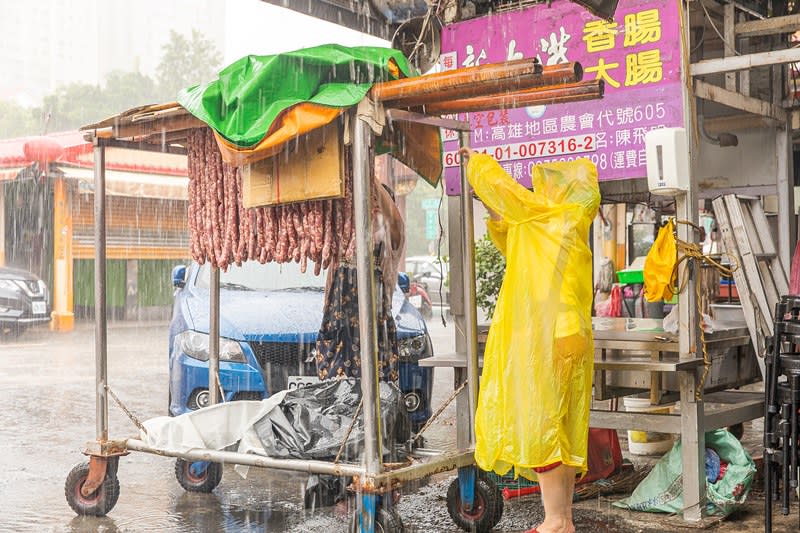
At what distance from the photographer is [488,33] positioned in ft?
22.5

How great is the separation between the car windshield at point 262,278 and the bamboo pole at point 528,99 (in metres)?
3.68

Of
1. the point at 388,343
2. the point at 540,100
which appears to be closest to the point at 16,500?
the point at 388,343

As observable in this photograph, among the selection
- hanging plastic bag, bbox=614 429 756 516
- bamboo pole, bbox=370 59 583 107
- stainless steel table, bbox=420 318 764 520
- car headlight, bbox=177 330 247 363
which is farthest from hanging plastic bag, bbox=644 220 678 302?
car headlight, bbox=177 330 247 363

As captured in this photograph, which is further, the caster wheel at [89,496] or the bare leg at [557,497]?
the caster wheel at [89,496]

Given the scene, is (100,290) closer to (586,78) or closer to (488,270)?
(586,78)

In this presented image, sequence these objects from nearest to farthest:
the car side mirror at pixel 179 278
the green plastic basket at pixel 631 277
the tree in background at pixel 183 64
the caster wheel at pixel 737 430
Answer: the car side mirror at pixel 179 278 → the caster wheel at pixel 737 430 → the green plastic basket at pixel 631 277 → the tree in background at pixel 183 64

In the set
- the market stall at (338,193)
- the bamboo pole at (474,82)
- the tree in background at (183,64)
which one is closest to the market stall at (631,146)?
the market stall at (338,193)

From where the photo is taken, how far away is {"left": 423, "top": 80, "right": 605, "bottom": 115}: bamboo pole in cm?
515

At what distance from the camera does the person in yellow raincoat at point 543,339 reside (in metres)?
4.87

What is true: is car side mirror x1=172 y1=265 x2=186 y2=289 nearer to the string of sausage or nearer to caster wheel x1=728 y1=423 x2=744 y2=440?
the string of sausage

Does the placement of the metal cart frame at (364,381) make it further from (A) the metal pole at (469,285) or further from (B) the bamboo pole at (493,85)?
(B) the bamboo pole at (493,85)

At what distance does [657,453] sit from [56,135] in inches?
736

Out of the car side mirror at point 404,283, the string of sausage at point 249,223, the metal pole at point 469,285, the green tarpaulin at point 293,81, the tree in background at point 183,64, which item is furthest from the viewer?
the tree in background at point 183,64

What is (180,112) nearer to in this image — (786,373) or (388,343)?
(388,343)
